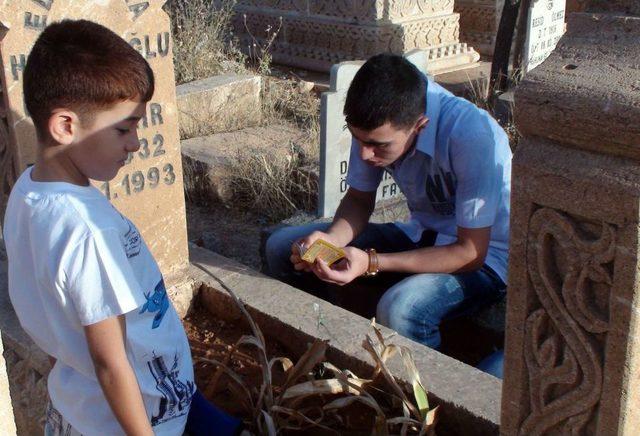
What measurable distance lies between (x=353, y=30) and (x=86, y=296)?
19.5ft

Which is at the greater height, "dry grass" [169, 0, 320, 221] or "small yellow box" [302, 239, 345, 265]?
"small yellow box" [302, 239, 345, 265]

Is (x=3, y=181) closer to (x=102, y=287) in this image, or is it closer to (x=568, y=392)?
(x=102, y=287)

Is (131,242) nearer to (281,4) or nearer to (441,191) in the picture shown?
(441,191)

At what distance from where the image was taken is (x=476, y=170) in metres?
2.98

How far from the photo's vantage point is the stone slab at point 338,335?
247 centimetres

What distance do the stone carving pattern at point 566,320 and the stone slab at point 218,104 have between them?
4.49m

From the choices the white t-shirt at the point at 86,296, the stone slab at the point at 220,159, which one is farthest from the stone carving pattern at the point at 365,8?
the white t-shirt at the point at 86,296

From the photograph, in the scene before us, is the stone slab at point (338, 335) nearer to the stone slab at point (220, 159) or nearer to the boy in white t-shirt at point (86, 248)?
the boy in white t-shirt at point (86, 248)

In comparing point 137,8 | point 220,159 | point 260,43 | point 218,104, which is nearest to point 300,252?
point 137,8

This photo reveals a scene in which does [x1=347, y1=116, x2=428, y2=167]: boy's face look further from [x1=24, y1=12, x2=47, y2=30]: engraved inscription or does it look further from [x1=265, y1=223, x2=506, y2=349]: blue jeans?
[x1=24, y1=12, x2=47, y2=30]: engraved inscription

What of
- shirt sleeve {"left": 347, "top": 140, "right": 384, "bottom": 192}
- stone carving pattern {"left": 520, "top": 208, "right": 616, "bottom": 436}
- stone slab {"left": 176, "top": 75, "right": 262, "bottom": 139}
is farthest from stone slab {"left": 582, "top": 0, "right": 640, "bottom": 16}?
stone slab {"left": 176, "top": 75, "right": 262, "bottom": 139}

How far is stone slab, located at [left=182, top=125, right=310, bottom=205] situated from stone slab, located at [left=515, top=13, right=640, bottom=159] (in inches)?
142

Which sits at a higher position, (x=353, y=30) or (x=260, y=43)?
(x=353, y=30)

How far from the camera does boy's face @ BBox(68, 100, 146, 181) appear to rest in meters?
1.84
